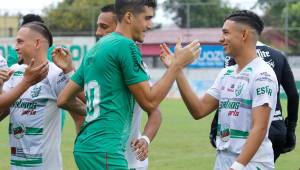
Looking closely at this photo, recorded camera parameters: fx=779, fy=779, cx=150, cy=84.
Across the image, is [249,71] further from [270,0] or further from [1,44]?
[270,0]

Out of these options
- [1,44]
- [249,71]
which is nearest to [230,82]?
[249,71]

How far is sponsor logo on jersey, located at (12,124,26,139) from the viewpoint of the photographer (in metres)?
6.45

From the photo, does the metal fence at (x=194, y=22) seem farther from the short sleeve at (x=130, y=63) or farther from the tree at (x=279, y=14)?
the short sleeve at (x=130, y=63)

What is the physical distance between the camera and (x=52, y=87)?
6.39 m

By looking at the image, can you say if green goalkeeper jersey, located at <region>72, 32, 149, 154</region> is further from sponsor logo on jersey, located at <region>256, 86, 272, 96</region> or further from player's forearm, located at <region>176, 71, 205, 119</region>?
sponsor logo on jersey, located at <region>256, 86, 272, 96</region>

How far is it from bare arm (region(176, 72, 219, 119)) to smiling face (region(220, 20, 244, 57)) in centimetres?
41

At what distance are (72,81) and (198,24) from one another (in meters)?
39.1

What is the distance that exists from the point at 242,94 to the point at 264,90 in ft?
0.72

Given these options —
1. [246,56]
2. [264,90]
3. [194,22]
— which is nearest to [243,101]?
[264,90]

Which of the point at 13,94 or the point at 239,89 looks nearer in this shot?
the point at 239,89

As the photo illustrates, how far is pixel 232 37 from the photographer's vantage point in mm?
5734

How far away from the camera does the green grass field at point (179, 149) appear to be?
12.4 meters

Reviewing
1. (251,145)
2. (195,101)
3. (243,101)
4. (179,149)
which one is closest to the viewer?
(251,145)

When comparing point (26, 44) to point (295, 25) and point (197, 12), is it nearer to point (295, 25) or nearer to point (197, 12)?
point (197, 12)
